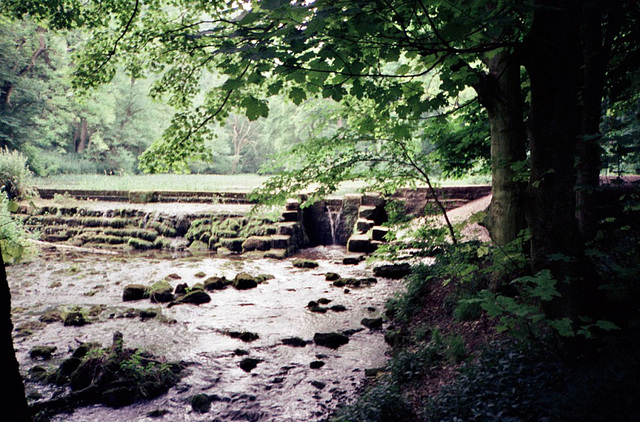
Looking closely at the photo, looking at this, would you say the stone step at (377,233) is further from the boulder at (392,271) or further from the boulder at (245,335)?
the boulder at (245,335)

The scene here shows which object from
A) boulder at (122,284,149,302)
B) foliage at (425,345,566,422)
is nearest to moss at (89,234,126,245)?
boulder at (122,284,149,302)

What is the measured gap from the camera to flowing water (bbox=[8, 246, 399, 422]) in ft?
15.8

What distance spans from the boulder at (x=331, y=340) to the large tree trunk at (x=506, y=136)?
2.77m

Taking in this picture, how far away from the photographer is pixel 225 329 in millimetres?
7203

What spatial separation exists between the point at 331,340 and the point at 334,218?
9.05 meters

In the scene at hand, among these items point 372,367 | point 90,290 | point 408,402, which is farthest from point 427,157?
point 90,290

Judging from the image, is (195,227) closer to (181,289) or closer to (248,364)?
(181,289)

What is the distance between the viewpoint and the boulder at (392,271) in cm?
998

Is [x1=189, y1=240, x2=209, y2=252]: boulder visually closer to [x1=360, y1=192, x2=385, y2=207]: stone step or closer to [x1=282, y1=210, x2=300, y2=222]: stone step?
[x1=282, y1=210, x2=300, y2=222]: stone step

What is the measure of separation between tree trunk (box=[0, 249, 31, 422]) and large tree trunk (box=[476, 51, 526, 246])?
176 inches

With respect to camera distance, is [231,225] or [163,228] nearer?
[231,225]

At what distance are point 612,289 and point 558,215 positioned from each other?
634 mm

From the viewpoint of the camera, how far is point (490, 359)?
3732 mm

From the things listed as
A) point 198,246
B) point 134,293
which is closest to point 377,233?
point 198,246
